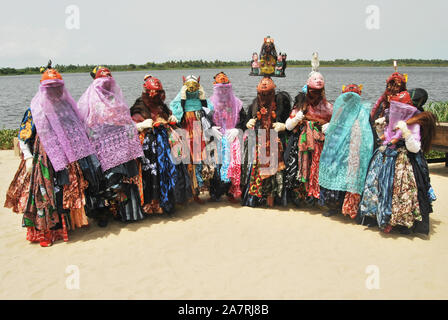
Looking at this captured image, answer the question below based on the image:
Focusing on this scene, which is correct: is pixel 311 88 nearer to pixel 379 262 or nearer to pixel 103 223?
pixel 379 262

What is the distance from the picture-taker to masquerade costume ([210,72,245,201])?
4832mm

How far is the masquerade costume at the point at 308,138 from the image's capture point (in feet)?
14.6

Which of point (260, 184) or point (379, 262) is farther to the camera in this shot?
point (260, 184)

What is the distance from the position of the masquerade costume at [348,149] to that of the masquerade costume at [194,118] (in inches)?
63.8

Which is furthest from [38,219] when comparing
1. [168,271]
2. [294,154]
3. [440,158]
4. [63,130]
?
[440,158]

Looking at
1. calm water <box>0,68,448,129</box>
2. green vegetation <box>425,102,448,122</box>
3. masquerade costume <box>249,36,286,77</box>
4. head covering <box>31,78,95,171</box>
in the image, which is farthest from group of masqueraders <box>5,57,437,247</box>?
green vegetation <box>425,102,448,122</box>

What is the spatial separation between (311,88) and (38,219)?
356 cm

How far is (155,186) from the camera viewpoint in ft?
14.5

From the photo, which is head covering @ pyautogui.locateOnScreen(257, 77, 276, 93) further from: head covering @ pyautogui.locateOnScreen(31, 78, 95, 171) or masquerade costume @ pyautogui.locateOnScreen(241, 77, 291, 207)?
head covering @ pyautogui.locateOnScreen(31, 78, 95, 171)

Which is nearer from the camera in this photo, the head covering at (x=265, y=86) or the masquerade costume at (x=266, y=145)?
the head covering at (x=265, y=86)

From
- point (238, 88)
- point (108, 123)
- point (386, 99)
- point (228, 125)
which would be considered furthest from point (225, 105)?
point (238, 88)

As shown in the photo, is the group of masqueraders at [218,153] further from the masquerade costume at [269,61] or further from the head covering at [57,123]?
the masquerade costume at [269,61]

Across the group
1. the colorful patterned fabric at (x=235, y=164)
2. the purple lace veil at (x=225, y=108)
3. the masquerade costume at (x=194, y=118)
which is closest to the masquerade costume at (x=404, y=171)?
the colorful patterned fabric at (x=235, y=164)

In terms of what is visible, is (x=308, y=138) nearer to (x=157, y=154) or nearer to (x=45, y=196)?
(x=157, y=154)
